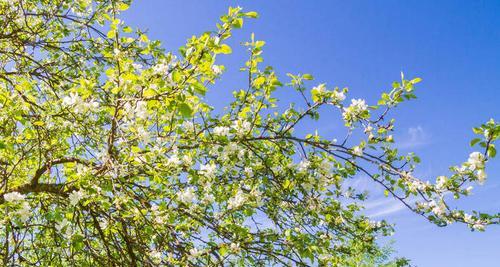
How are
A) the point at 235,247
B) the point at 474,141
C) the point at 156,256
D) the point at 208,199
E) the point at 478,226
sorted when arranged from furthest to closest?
the point at 208,199, the point at 156,256, the point at 235,247, the point at 478,226, the point at 474,141

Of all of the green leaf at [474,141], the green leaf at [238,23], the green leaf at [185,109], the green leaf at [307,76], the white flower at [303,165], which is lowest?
the green leaf at [185,109]

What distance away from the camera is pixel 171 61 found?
3.76 meters

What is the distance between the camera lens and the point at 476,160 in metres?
3.48

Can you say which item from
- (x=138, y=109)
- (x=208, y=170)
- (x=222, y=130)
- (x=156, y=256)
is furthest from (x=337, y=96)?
(x=156, y=256)

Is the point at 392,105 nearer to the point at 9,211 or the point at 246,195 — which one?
the point at 246,195

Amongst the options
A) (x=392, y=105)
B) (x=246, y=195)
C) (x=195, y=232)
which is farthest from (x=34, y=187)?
(x=392, y=105)

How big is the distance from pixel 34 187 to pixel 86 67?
2.21 m

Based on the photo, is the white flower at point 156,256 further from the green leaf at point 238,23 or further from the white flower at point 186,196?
the green leaf at point 238,23

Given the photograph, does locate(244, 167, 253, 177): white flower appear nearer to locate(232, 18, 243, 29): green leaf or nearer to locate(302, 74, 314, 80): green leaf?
locate(302, 74, 314, 80): green leaf

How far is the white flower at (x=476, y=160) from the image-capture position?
346cm

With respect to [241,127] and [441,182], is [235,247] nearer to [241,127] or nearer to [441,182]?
[241,127]

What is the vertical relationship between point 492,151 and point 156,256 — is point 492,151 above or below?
above

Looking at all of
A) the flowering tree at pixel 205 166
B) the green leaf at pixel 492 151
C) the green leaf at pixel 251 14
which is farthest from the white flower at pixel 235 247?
the green leaf at pixel 492 151

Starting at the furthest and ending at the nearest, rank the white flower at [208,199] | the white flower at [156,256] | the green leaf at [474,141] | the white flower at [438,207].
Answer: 1. the white flower at [208,199]
2. the white flower at [156,256]
3. the white flower at [438,207]
4. the green leaf at [474,141]
